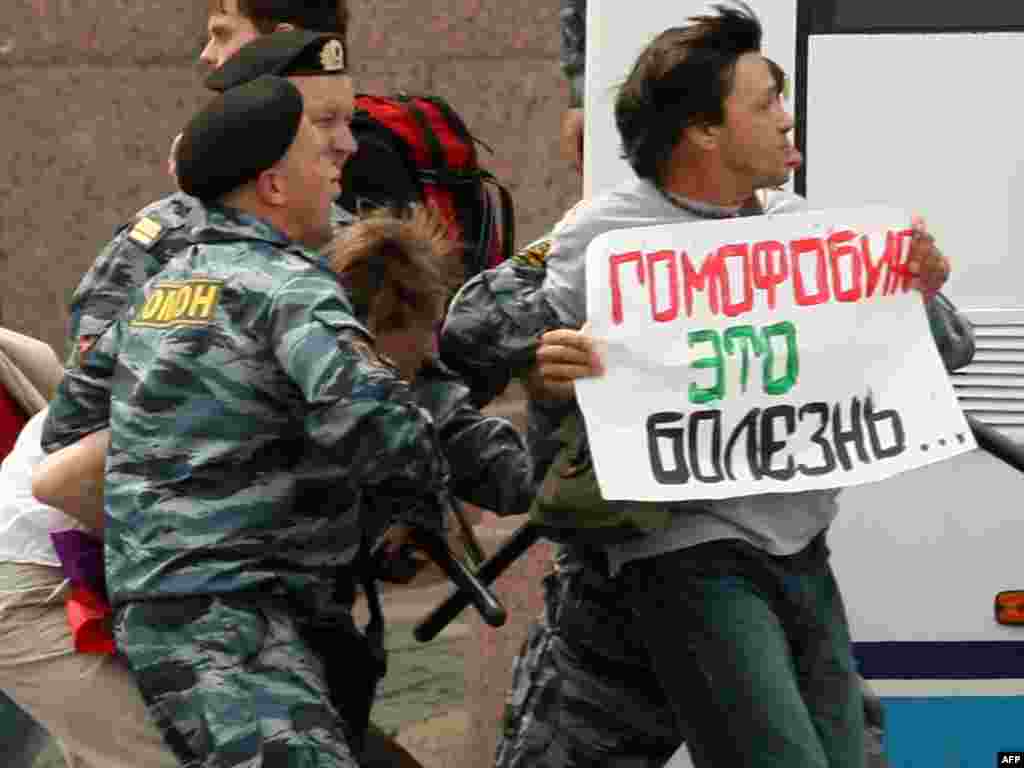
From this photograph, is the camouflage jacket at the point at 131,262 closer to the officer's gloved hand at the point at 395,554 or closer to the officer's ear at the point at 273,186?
the officer's ear at the point at 273,186

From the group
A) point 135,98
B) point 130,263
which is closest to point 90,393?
point 130,263

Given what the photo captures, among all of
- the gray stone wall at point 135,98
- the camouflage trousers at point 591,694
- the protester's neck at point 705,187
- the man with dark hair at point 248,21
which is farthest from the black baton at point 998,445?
the gray stone wall at point 135,98

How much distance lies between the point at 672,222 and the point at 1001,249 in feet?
2.41

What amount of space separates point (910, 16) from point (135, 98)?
4.78 metres

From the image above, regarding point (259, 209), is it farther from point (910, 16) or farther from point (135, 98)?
point (135, 98)

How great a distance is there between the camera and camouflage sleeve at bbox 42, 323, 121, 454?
4.45 meters

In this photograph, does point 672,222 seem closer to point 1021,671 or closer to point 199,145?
point 199,145

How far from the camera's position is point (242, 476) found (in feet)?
13.8

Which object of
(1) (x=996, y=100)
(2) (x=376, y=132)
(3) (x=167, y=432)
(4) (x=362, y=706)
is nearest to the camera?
(3) (x=167, y=432)

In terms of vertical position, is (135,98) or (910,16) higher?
(910,16)

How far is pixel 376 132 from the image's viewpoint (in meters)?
5.41

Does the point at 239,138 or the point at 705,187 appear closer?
the point at 239,138

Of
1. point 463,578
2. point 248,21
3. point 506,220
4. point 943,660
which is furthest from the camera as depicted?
point 506,220

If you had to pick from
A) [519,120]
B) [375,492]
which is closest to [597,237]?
[375,492]
